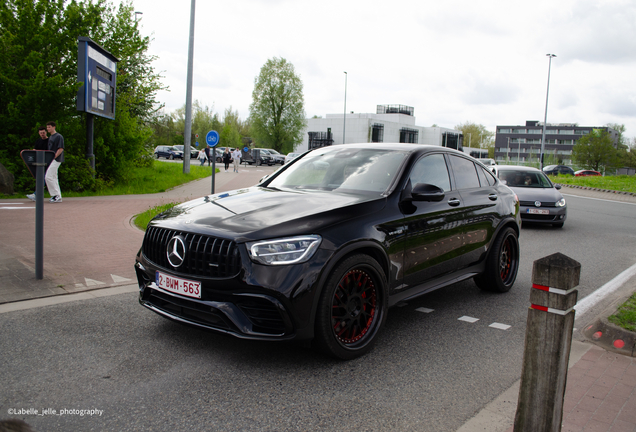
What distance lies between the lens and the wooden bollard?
2.48 meters

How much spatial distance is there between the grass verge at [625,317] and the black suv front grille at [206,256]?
337 centimetres

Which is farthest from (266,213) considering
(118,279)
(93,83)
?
(93,83)

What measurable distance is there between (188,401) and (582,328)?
3.66 meters

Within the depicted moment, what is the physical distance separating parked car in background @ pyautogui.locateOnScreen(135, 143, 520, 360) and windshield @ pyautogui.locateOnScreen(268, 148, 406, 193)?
15 millimetres

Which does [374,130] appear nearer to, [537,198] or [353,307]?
[537,198]

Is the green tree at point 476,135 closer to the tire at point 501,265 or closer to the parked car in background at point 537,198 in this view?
the parked car in background at point 537,198

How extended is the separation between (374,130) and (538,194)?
263 feet

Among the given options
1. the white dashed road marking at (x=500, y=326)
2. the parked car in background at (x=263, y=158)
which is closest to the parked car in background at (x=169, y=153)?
the parked car in background at (x=263, y=158)

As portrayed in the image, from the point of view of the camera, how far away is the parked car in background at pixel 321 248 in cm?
345

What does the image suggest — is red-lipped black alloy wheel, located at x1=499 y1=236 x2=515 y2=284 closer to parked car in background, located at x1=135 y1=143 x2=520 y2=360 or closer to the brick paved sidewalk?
parked car in background, located at x1=135 y1=143 x2=520 y2=360

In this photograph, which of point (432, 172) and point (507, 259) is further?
point (507, 259)

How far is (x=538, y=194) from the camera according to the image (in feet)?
40.5

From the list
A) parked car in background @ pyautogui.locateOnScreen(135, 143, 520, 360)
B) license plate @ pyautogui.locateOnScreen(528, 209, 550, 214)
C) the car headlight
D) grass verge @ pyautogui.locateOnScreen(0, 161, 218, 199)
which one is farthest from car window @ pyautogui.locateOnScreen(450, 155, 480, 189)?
grass verge @ pyautogui.locateOnScreen(0, 161, 218, 199)

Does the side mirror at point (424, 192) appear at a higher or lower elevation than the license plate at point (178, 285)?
higher
